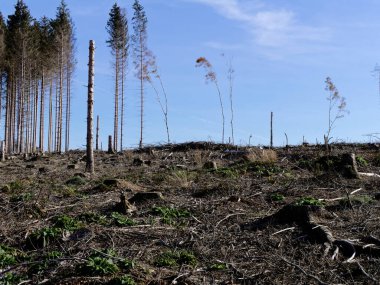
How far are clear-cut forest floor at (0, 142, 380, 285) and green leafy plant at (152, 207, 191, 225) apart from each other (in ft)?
0.05

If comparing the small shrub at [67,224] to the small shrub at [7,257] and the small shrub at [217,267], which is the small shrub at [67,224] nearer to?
the small shrub at [7,257]

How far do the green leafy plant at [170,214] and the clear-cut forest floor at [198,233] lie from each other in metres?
0.02

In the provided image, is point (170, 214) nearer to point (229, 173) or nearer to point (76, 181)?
point (229, 173)

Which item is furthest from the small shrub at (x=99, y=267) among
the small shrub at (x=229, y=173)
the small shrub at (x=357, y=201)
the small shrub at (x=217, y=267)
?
the small shrub at (x=229, y=173)

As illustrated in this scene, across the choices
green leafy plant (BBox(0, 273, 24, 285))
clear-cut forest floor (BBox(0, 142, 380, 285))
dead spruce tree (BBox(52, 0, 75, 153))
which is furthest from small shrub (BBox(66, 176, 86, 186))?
dead spruce tree (BBox(52, 0, 75, 153))

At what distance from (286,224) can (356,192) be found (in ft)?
8.65

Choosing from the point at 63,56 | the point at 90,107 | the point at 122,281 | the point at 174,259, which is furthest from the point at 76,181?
the point at 63,56

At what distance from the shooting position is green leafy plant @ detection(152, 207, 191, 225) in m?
6.50

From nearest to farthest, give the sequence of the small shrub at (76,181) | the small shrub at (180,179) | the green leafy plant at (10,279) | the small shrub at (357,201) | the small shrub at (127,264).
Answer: the green leafy plant at (10,279) → the small shrub at (127,264) → the small shrub at (357,201) → the small shrub at (180,179) → the small shrub at (76,181)

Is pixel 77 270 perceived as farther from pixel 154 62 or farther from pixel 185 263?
pixel 154 62

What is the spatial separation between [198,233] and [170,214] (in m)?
1.06

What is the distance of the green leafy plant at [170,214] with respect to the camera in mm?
6500

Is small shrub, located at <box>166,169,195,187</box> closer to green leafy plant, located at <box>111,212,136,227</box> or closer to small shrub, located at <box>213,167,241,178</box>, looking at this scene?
small shrub, located at <box>213,167,241,178</box>

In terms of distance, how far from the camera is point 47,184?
10742 mm
